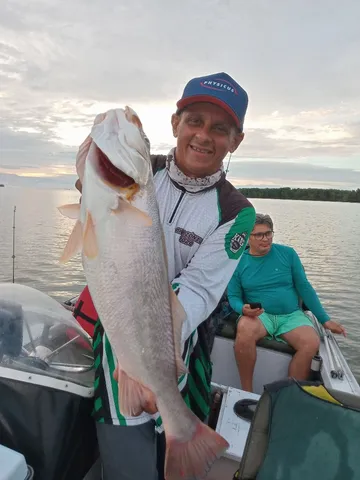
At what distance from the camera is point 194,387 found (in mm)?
2623

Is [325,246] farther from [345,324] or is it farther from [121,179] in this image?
[121,179]

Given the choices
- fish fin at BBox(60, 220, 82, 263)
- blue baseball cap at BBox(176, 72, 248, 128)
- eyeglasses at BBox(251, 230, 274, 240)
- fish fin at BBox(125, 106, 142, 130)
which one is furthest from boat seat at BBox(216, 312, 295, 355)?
fish fin at BBox(125, 106, 142, 130)

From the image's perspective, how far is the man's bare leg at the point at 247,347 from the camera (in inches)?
207

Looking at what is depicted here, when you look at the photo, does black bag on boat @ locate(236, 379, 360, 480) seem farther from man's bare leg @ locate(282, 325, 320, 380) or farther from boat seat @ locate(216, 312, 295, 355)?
boat seat @ locate(216, 312, 295, 355)

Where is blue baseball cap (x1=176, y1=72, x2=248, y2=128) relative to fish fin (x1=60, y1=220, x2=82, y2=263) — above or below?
above

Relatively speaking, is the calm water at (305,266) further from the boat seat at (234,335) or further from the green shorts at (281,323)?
the green shorts at (281,323)

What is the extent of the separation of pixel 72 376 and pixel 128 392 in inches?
24.4

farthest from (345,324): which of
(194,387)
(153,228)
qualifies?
(153,228)

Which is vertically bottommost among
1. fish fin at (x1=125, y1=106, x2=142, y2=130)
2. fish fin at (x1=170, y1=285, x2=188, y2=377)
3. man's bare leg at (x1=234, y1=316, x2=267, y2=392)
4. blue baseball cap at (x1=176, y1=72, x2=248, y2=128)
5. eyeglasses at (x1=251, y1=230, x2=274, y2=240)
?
man's bare leg at (x1=234, y1=316, x2=267, y2=392)

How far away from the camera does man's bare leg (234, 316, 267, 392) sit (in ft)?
17.2

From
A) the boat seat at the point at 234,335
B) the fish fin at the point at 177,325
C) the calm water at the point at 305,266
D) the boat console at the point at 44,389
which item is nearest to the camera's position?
the fish fin at the point at 177,325

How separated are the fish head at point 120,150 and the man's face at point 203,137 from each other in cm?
66

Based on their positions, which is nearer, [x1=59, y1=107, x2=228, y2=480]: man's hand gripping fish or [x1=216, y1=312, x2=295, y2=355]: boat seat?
[x1=59, y1=107, x2=228, y2=480]: man's hand gripping fish

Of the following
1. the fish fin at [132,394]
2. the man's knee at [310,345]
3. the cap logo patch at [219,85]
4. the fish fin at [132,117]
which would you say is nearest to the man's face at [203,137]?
the cap logo patch at [219,85]
